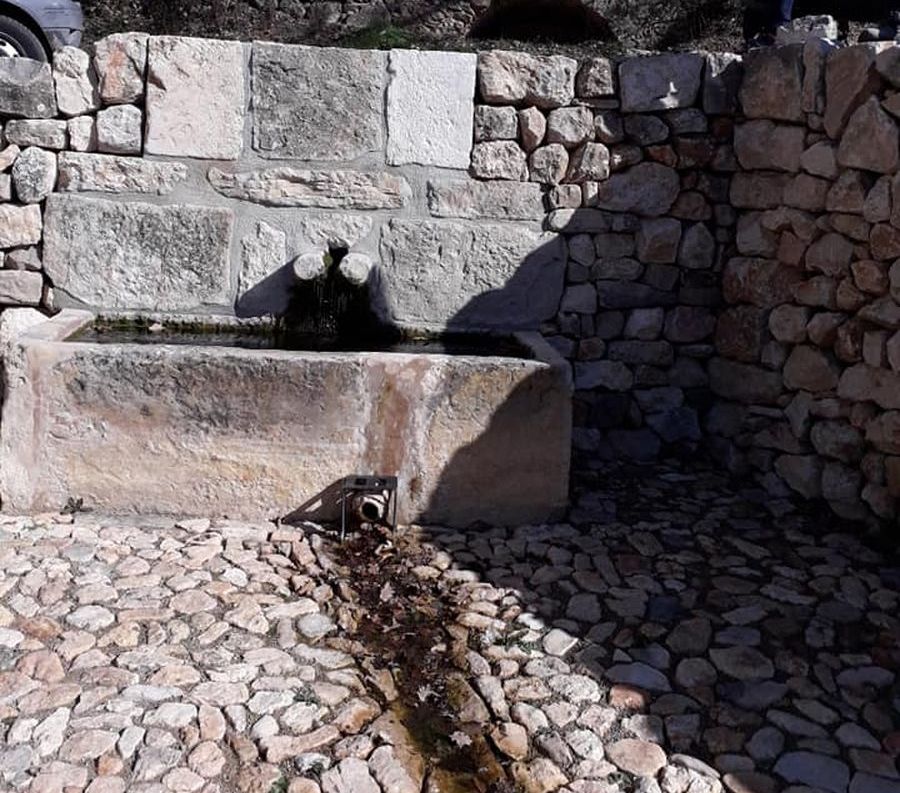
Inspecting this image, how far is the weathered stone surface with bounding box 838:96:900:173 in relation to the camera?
3451 mm

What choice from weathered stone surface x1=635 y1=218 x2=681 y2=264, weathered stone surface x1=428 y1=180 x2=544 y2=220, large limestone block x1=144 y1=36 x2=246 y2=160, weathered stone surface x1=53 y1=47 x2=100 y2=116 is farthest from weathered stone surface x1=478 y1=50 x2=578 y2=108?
weathered stone surface x1=53 y1=47 x2=100 y2=116

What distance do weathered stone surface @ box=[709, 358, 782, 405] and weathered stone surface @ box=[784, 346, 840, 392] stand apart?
0.10m

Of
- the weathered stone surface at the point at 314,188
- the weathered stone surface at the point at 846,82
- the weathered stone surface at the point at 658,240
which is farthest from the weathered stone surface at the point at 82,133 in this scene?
the weathered stone surface at the point at 846,82

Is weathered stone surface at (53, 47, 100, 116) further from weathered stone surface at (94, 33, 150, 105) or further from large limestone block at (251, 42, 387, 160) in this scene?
large limestone block at (251, 42, 387, 160)

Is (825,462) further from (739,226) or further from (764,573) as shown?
(739,226)

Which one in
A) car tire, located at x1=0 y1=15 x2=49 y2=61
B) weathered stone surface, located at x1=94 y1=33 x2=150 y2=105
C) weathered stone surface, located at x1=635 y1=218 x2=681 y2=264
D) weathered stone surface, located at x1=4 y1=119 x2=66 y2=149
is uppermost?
car tire, located at x1=0 y1=15 x2=49 y2=61

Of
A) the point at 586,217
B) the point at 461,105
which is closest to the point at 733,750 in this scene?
the point at 586,217

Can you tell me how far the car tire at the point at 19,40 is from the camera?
5.37 meters

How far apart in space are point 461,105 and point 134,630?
247 cm

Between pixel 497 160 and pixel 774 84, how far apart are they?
1100mm

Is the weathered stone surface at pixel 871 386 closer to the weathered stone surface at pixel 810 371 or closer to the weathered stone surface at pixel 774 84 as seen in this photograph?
the weathered stone surface at pixel 810 371

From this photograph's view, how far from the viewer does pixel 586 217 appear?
434cm

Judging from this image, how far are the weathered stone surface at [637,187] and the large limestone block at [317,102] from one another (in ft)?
3.09

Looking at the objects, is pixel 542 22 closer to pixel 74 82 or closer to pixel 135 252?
pixel 74 82
